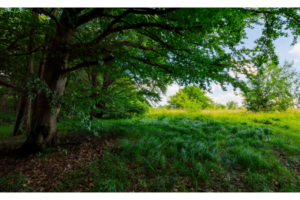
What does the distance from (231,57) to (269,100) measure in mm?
11785

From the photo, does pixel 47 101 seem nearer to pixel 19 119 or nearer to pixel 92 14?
pixel 92 14

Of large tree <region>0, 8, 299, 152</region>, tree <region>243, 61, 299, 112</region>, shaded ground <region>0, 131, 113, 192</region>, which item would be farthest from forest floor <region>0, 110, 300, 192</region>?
tree <region>243, 61, 299, 112</region>

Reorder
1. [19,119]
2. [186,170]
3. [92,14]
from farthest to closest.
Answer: [19,119] → [92,14] → [186,170]

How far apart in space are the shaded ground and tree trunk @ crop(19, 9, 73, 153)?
1.06ft

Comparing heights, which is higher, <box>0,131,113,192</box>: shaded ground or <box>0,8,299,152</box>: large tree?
<box>0,8,299,152</box>: large tree

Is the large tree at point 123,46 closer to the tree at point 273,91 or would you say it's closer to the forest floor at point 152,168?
the forest floor at point 152,168

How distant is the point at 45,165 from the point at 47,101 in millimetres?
1661

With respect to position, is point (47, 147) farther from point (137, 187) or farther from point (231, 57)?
point (231, 57)

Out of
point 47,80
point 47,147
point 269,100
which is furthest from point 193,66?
point 269,100

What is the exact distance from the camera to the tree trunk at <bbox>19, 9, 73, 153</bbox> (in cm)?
371

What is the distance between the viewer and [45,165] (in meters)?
3.18

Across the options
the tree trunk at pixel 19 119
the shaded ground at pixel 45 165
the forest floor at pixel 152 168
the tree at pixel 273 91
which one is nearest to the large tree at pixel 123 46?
the shaded ground at pixel 45 165

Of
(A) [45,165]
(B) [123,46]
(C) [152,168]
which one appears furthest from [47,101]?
(C) [152,168]

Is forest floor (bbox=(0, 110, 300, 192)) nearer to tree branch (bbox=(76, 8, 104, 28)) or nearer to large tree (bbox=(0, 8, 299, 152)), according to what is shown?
large tree (bbox=(0, 8, 299, 152))
